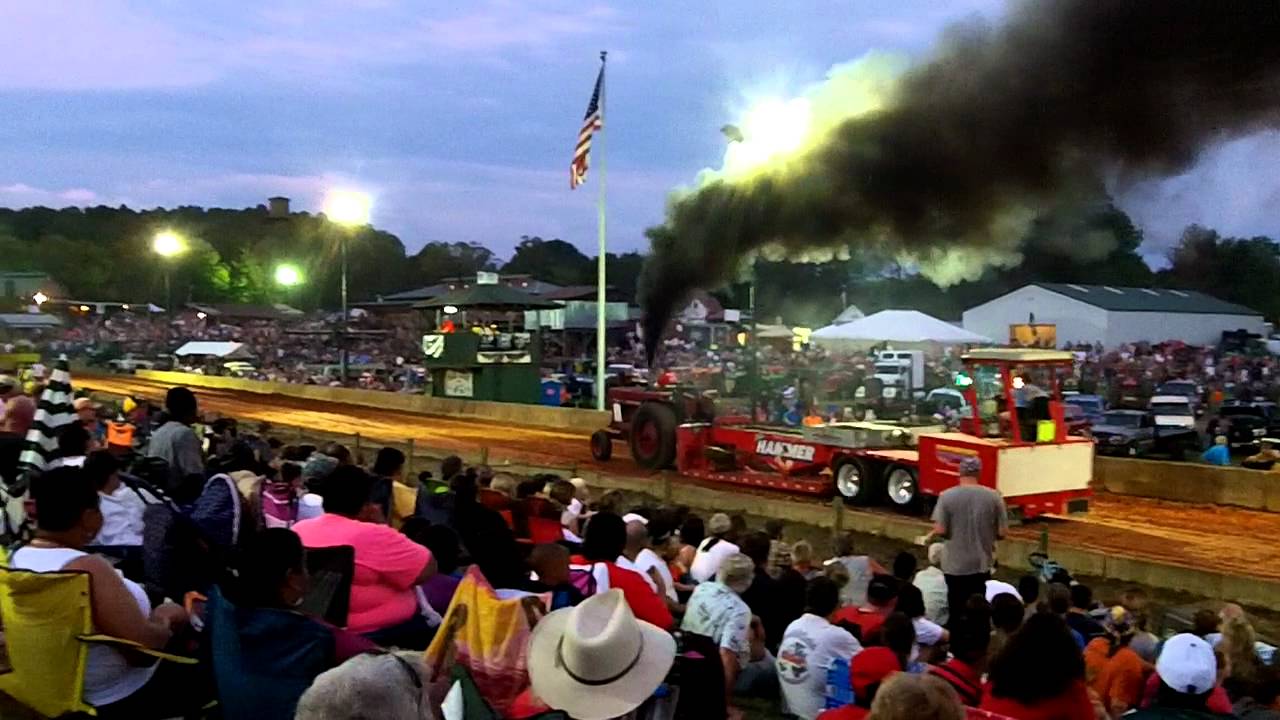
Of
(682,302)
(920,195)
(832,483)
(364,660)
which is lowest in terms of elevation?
(832,483)

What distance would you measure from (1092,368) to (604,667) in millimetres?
39122

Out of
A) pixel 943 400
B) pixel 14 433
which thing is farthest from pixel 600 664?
pixel 943 400

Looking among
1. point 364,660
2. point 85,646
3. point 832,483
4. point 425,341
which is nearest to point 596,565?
point 85,646

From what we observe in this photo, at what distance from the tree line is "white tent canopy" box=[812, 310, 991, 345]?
1613 millimetres

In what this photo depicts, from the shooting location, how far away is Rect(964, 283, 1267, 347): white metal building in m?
52.9

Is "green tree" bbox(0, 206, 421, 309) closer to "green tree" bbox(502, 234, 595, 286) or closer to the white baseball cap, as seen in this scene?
"green tree" bbox(502, 234, 595, 286)

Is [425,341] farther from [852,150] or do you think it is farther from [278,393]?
[852,150]

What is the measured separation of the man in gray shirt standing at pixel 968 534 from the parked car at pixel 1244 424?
17048mm

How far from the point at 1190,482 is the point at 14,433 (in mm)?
16172

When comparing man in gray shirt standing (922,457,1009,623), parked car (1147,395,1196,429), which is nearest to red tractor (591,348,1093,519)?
man in gray shirt standing (922,457,1009,623)

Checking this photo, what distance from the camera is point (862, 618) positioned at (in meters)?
6.12

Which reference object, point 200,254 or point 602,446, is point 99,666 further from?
point 200,254

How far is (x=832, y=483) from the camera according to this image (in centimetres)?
1638

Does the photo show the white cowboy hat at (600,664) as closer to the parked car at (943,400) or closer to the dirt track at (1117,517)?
the dirt track at (1117,517)
